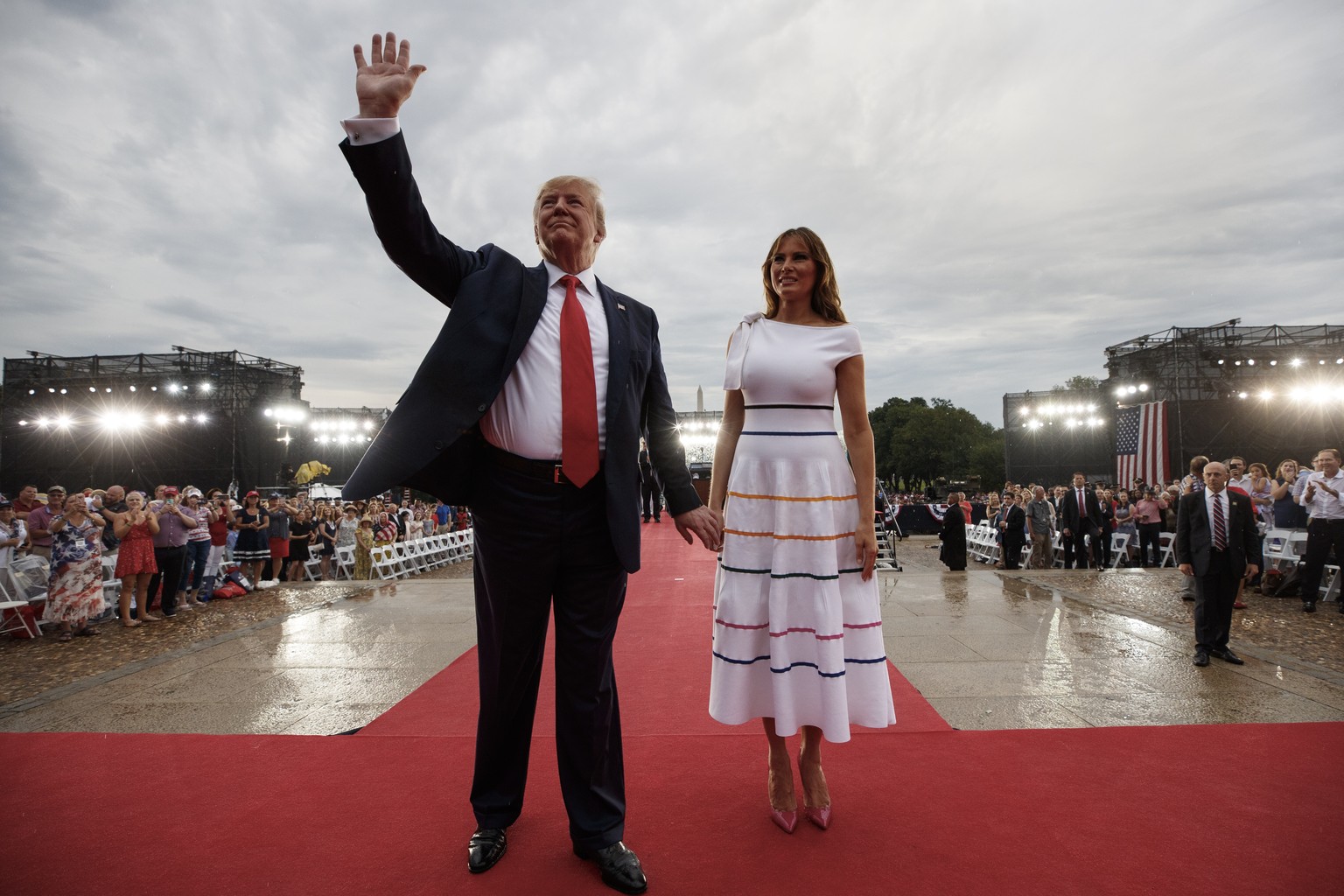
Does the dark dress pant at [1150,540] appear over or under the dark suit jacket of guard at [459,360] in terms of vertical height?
under

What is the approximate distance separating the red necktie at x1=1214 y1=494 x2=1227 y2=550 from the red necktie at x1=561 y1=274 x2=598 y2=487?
5444 millimetres

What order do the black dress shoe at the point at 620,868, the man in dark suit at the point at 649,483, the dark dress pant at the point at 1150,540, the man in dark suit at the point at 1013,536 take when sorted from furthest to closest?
1. the dark dress pant at the point at 1150,540
2. the man in dark suit at the point at 1013,536
3. the man in dark suit at the point at 649,483
4. the black dress shoe at the point at 620,868

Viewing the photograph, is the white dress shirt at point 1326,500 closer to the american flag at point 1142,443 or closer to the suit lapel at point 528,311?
the suit lapel at point 528,311

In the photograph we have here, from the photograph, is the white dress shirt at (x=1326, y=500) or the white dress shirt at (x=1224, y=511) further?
the white dress shirt at (x=1326, y=500)

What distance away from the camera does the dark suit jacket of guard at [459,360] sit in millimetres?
1815

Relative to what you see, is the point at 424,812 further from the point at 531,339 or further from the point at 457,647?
the point at 457,647

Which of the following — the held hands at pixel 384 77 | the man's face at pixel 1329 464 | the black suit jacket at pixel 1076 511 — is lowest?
the black suit jacket at pixel 1076 511

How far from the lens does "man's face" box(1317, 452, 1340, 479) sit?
7664 mm

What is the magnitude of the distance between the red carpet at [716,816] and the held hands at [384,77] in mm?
2136

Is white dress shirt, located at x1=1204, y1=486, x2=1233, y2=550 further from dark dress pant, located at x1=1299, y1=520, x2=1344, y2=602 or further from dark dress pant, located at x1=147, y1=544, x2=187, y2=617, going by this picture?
dark dress pant, located at x1=147, y1=544, x2=187, y2=617

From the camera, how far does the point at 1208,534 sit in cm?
535

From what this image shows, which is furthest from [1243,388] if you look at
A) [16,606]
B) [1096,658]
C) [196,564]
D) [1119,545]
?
[16,606]

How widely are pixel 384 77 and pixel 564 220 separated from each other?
64cm

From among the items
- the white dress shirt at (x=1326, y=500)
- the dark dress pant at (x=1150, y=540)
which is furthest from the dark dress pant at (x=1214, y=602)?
the dark dress pant at (x=1150, y=540)
